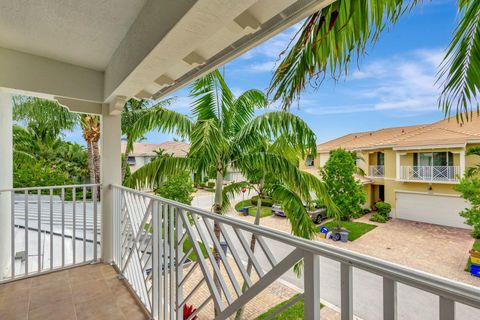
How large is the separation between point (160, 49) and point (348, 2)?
119 centimetres

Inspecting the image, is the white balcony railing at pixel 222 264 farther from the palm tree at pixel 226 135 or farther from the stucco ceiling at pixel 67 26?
the stucco ceiling at pixel 67 26

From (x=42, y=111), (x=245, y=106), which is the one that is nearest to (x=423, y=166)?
(x=245, y=106)

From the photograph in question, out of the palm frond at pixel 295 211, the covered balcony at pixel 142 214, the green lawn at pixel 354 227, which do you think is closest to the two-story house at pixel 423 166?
the green lawn at pixel 354 227

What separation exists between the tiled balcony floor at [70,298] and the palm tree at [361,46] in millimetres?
2492

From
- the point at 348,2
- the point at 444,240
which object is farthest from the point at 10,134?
the point at 444,240

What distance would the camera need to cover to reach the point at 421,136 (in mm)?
7961

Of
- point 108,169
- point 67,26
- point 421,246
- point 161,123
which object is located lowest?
point 421,246

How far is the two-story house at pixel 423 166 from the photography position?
21.7ft

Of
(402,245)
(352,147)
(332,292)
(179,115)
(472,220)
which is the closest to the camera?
Result: (179,115)

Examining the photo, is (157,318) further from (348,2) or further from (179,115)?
(179,115)

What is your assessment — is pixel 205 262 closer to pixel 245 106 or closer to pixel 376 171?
pixel 245 106

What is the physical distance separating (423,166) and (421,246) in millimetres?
2546

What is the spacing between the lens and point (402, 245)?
24.6 feet

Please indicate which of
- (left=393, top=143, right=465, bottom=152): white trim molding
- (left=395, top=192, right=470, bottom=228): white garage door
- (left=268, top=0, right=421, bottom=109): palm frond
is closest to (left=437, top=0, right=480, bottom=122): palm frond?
(left=268, top=0, right=421, bottom=109): palm frond
